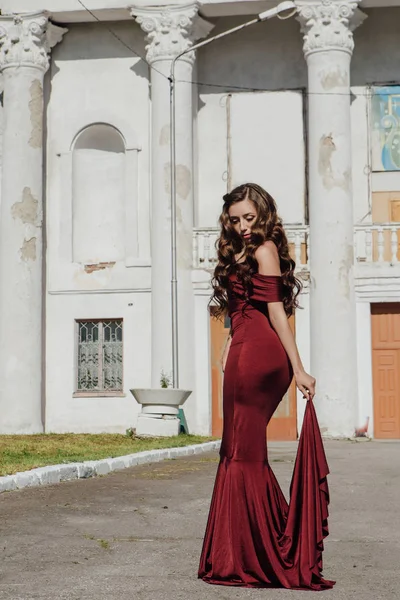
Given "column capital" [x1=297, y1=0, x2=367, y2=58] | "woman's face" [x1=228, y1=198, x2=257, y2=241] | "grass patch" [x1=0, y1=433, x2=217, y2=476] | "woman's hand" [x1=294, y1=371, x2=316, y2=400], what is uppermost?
"column capital" [x1=297, y1=0, x2=367, y2=58]

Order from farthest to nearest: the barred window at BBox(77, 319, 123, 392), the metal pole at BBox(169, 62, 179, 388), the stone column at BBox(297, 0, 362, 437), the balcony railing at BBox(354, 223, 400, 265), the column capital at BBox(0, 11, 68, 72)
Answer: the barred window at BBox(77, 319, 123, 392), the column capital at BBox(0, 11, 68, 72), the balcony railing at BBox(354, 223, 400, 265), the metal pole at BBox(169, 62, 179, 388), the stone column at BBox(297, 0, 362, 437)

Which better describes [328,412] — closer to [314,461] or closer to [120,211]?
[120,211]

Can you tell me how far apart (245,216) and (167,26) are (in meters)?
19.0

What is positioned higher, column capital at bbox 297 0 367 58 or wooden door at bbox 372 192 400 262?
column capital at bbox 297 0 367 58

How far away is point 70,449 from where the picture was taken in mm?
15781

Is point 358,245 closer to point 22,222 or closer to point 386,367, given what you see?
point 386,367

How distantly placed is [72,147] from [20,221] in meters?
2.38

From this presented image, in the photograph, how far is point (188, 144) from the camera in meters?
→ 23.9

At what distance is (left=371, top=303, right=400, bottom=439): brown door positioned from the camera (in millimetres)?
23547

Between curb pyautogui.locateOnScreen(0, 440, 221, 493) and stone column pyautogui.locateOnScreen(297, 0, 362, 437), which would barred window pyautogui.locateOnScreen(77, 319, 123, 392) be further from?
curb pyautogui.locateOnScreen(0, 440, 221, 493)

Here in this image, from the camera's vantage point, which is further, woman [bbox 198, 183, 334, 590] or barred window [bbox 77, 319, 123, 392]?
barred window [bbox 77, 319, 123, 392]

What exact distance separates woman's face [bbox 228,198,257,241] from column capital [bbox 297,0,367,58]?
59.9ft

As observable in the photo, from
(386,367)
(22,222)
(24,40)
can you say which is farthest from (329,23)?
(22,222)

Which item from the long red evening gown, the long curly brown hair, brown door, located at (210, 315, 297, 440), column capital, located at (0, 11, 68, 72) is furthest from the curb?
column capital, located at (0, 11, 68, 72)
